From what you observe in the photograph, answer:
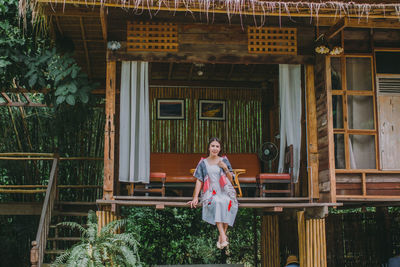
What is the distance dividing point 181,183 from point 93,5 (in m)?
3.25

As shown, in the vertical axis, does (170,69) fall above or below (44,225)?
above

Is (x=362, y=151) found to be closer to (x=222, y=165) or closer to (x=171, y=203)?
(x=222, y=165)

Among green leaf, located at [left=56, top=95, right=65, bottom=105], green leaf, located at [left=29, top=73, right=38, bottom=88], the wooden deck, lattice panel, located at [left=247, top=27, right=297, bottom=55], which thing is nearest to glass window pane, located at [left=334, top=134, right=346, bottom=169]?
the wooden deck

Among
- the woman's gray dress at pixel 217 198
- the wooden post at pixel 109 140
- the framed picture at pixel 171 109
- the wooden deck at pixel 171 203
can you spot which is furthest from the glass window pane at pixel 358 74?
the framed picture at pixel 171 109

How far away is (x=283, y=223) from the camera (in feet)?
35.7

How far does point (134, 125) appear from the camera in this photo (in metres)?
7.39

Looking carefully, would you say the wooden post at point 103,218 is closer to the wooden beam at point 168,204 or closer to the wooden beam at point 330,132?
the wooden beam at point 168,204

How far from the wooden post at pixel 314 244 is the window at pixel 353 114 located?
35.5 inches

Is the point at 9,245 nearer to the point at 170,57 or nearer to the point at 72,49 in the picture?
the point at 72,49

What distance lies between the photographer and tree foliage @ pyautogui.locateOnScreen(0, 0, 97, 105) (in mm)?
7418

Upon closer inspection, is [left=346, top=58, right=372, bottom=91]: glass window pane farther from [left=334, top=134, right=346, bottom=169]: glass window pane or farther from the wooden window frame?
[left=334, top=134, right=346, bottom=169]: glass window pane

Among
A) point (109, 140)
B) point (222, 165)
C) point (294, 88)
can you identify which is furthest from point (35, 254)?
point (294, 88)

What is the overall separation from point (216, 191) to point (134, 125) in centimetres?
168

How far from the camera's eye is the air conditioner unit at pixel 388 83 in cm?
766
